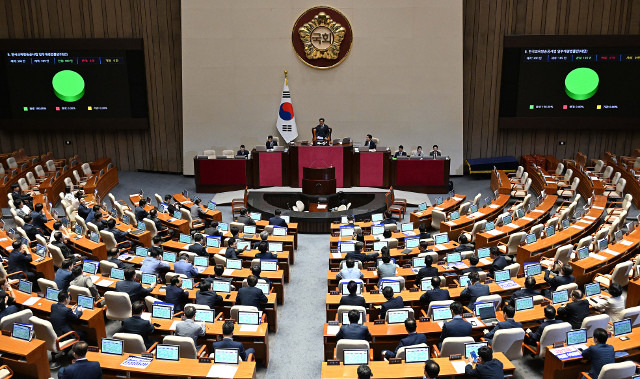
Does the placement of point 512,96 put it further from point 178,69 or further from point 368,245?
point 178,69

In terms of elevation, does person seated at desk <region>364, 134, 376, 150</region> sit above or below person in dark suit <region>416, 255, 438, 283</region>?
above

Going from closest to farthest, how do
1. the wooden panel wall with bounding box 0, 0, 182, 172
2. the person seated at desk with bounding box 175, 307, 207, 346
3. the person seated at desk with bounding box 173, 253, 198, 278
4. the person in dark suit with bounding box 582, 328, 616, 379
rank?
the person in dark suit with bounding box 582, 328, 616, 379, the person seated at desk with bounding box 175, 307, 207, 346, the person seated at desk with bounding box 173, 253, 198, 278, the wooden panel wall with bounding box 0, 0, 182, 172

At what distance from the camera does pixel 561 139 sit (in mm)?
21125

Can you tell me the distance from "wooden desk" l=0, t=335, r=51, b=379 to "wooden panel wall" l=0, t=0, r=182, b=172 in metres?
14.8

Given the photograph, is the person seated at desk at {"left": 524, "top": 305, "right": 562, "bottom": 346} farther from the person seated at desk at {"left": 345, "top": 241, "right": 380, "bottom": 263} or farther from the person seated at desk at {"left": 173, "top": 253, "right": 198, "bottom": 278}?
the person seated at desk at {"left": 173, "top": 253, "right": 198, "bottom": 278}

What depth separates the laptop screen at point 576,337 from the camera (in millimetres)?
7341

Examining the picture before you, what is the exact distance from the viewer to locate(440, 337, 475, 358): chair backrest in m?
7.21

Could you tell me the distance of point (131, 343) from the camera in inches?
289

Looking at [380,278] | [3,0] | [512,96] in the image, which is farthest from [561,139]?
[3,0]

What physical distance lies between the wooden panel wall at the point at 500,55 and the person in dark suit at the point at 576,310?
538 inches

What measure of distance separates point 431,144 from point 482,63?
3.50 metres

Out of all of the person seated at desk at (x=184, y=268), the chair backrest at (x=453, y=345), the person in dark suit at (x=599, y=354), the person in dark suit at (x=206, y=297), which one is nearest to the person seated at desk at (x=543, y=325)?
the person in dark suit at (x=599, y=354)

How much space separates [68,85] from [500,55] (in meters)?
15.8

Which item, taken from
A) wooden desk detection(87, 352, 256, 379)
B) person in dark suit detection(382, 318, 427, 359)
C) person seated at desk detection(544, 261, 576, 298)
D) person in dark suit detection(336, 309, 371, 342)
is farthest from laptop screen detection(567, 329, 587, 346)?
wooden desk detection(87, 352, 256, 379)
